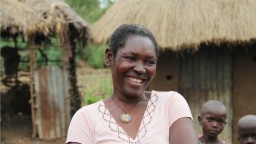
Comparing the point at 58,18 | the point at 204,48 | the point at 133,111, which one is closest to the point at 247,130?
the point at 133,111

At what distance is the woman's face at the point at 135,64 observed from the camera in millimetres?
1816

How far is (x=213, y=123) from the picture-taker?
4176mm

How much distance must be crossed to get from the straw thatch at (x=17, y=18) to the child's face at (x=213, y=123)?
542cm

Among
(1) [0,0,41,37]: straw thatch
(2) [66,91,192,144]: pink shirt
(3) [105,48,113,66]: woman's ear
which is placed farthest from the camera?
(1) [0,0,41,37]: straw thatch

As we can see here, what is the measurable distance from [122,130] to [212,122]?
253cm

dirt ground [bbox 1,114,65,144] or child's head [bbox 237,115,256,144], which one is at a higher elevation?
child's head [bbox 237,115,256,144]

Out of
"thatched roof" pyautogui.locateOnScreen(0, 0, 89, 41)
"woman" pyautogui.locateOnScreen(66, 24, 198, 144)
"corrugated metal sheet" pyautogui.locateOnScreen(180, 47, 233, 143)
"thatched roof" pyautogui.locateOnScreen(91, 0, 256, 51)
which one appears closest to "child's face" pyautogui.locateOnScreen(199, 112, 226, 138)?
"woman" pyautogui.locateOnScreen(66, 24, 198, 144)

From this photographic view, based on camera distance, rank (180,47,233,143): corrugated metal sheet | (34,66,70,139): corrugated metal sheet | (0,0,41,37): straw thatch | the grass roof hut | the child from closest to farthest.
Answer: the child < (180,47,233,143): corrugated metal sheet < (0,0,41,37): straw thatch < the grass roof hut < (34,66,70,139): corrugated metal sheet

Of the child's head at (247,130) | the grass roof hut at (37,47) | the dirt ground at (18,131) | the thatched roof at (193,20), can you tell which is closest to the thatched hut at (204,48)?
the thatched roof at (193,20)

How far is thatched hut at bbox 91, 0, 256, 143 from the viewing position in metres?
6.89

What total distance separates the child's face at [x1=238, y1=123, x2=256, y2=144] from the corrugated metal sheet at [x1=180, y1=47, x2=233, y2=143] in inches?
137

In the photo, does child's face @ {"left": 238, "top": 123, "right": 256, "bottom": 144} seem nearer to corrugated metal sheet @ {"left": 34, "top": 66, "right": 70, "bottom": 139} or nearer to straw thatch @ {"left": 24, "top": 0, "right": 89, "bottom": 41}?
straw thatch @ {"left": 24, "top": 0, "right": 89, "bottom": 41}

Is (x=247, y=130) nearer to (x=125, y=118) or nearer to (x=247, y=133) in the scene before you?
(x=247, y=133)

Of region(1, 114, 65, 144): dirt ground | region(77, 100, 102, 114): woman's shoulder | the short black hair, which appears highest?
the short black hair
